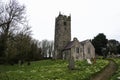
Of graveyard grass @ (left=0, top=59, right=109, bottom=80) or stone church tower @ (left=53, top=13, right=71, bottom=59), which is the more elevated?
stone church tower @ (left=53, top=13, right=71, bottom=59)

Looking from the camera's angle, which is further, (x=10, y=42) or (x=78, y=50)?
(x=78, y=50)

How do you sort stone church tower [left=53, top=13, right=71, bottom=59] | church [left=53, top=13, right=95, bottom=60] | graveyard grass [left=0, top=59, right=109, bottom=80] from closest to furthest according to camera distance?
graveyard grass [left=0, top=59, right=109, bottom=80]
church [left=53, top=13, right=95, bottom=60]
stone church tower [left=53, top=13, right=71, bottom=59]

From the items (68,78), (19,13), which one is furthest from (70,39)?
(68,78)

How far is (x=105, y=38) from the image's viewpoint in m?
116

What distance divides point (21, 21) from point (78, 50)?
→ 130ft

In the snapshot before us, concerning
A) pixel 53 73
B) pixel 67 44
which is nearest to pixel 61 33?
pixel 67 44

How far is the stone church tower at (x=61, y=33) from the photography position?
88688mm

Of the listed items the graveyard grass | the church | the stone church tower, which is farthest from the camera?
the stone church tower

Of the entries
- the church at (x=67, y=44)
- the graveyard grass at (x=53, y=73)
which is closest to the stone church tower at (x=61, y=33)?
the church at (x=67, y=44)

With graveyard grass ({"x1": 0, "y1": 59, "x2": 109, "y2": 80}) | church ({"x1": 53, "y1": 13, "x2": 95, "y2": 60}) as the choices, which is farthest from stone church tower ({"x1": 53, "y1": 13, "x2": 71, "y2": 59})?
graveyard grass ({"x1": 0, "y1": 59, "x2": 109, "y2": 80})

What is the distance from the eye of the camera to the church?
84000mm

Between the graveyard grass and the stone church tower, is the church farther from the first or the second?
the graveyard grass

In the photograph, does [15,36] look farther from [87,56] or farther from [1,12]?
[87,56]

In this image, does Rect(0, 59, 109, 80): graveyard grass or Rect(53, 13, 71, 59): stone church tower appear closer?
Rect(0, 59, 109, 80): graveyard grass
